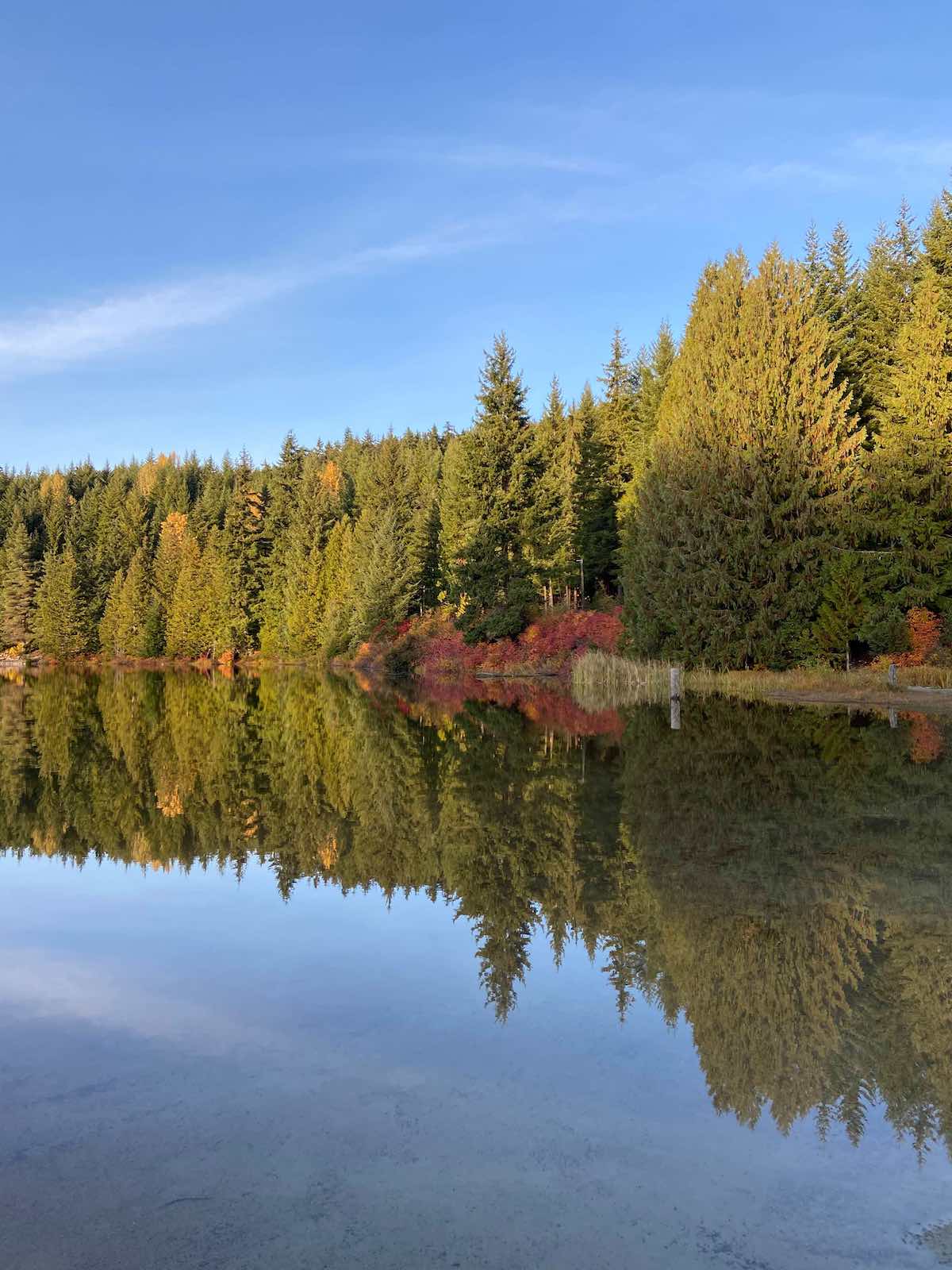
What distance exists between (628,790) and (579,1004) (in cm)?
784

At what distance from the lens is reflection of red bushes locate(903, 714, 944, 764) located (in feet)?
54.5

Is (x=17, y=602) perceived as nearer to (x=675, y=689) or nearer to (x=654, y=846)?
(x=675, y=689)

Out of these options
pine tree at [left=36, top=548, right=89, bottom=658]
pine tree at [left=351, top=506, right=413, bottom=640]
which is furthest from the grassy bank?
pine tree at [left=36, top=548, right=89, bottom=658]

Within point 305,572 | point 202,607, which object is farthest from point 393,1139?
point 202,607

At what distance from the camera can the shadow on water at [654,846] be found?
5.54 meters

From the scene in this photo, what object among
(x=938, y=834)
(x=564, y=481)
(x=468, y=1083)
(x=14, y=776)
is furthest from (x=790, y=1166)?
(x=564, y=481)

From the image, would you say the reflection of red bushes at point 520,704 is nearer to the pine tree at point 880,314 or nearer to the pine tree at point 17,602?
the pine tree at point 880,314

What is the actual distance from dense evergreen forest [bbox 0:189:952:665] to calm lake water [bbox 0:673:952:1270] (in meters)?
21.8

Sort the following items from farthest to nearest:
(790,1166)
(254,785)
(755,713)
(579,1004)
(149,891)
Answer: (755,713)
(254,785)
(149,891)
(579,1004)
(790,1166)

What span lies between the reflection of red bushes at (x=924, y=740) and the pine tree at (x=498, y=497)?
26.1 meters

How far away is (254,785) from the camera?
1471cm

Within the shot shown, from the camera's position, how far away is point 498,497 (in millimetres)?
48406

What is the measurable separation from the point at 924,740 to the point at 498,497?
104ft

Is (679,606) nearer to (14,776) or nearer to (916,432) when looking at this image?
(916,432)
